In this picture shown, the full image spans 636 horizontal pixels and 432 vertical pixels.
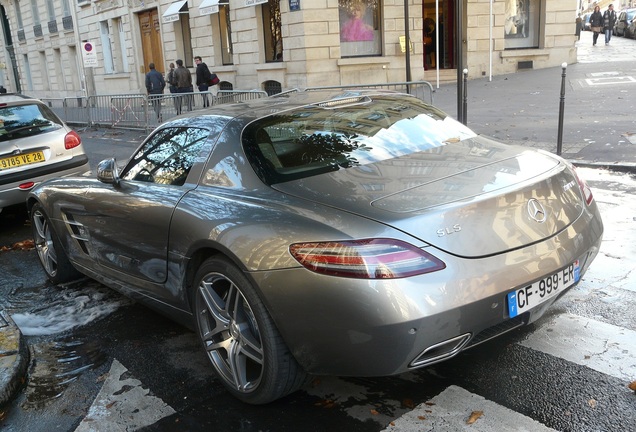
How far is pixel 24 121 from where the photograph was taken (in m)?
8.03

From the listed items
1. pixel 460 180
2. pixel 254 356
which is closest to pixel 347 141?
pixel 460 180

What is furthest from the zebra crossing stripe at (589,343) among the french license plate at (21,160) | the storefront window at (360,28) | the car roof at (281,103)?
the storefront window at (360,28)

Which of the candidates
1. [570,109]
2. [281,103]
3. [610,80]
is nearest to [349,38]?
[610,80]

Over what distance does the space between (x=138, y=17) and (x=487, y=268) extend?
2892 cm

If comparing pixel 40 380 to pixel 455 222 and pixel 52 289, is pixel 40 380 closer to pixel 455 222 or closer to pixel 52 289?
pixel 52 289

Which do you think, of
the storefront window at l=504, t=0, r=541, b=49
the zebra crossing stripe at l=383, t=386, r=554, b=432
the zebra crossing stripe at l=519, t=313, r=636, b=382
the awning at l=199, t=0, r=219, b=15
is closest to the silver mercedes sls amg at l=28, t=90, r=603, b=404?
the zebra crossing stripe at l=383, t=386, r=554, b=432

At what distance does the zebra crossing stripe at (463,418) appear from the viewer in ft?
9.30

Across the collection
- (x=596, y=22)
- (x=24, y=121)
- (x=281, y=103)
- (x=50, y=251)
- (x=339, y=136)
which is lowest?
(x=50, y=251)

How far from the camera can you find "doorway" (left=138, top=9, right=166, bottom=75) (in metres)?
27.3

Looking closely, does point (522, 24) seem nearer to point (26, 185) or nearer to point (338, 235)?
point (26, 185)

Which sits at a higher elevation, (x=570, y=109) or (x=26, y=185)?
(x=26, y=185)

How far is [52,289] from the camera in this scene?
5414 millimetres

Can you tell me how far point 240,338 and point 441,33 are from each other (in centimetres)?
2222

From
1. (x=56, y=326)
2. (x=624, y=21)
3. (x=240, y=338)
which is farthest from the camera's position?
(x=624, y=21)
